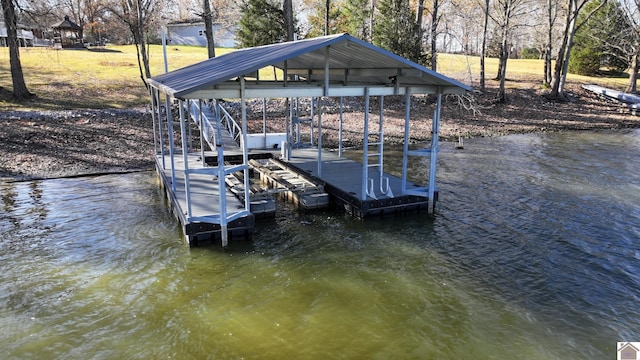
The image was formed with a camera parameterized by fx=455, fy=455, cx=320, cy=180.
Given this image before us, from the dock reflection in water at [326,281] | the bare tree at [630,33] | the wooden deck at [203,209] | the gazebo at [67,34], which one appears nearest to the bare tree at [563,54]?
the bare tree at [630,33]

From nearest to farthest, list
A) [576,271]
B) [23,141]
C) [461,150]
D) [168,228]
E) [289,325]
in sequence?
[289,325], [576,271], [168,228], [23,141], [461,150]

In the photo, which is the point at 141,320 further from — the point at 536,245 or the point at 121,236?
the point at 536,245

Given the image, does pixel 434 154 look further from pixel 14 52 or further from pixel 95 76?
pixel 95 76

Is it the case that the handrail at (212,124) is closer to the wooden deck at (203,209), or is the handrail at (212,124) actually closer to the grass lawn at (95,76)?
the wooden deck at (203,209)

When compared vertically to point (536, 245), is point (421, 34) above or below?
above

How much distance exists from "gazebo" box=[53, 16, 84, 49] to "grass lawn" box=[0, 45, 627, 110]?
14.6 feet

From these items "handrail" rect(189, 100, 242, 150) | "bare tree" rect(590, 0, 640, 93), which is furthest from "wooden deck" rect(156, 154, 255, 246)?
"bare tree" rect(590, 0, 640, 93)

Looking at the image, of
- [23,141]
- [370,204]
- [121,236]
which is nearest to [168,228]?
[121,236]

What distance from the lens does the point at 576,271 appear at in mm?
8867

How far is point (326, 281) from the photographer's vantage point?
329 inches

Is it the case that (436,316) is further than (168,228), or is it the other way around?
(168,228)

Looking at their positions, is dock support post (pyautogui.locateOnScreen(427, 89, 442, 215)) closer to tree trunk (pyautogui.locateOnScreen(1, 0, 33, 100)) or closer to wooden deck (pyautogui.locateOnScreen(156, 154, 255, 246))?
wooden deck (pyautogui.locateOnScreen(156, 154, 255, 246))

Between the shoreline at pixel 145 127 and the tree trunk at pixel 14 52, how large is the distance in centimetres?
298

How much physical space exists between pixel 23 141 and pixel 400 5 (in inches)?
836
